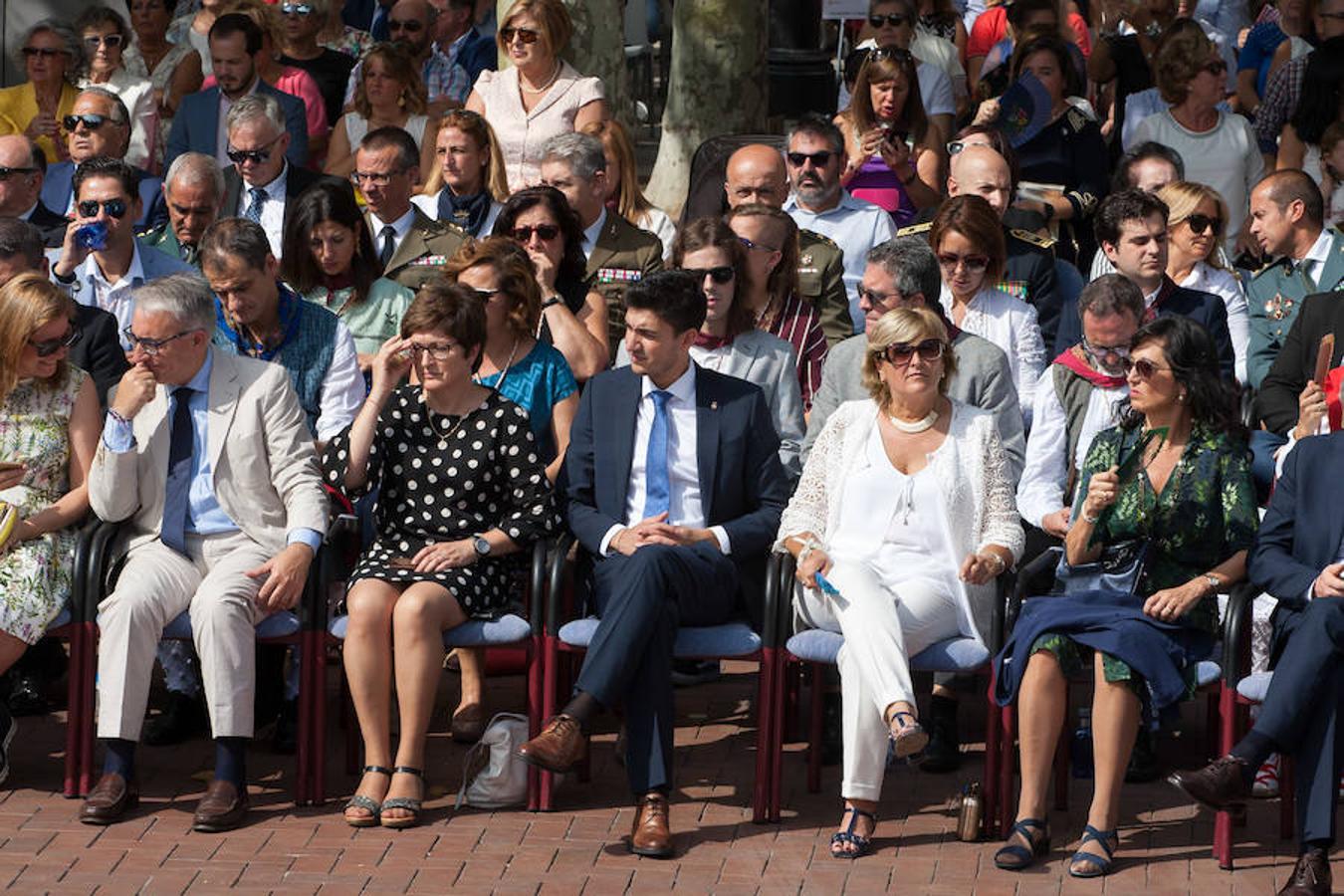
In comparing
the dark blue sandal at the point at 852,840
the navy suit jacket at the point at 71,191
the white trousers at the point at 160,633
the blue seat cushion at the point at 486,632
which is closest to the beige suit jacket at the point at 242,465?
the white trousers at the point at 160,633

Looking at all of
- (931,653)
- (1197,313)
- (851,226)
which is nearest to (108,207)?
(851,226)

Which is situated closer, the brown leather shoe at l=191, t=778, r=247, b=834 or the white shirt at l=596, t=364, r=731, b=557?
the brown leather shoe at l=191, t=778, r=247, b=834

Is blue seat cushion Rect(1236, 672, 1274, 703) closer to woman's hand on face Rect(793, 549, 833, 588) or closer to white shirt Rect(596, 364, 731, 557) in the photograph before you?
woman's hand on face Rect(793, 549, 833, 588)

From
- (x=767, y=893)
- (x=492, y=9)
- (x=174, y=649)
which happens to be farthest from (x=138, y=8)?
(x=767, y=893)

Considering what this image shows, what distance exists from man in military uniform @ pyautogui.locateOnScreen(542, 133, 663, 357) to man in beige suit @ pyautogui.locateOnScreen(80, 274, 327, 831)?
189 cm

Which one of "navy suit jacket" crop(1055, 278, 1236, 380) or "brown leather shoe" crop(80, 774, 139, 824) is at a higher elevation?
"navy suit jacket" crop(1055, 278, 1236, 380)

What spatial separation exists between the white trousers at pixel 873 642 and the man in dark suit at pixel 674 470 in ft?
1.49

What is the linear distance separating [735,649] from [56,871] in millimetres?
2178

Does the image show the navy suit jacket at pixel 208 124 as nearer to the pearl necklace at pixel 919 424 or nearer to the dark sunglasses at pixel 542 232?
the dark sunglasses at pixel 542 232

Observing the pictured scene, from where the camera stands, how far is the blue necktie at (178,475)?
7.82 meters

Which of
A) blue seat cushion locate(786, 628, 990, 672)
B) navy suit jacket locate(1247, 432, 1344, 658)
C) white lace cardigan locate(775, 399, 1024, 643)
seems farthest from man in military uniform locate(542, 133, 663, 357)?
navy suit jacket locate(1247, 432, 1344, 658)

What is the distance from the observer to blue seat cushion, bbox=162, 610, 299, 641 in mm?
7652

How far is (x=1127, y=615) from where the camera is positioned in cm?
725

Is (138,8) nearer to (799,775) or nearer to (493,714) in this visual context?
(493,714)
